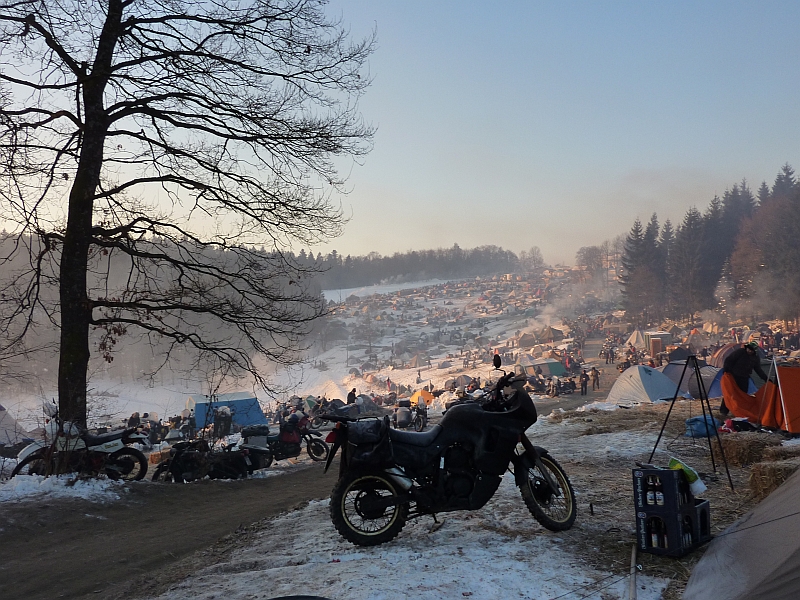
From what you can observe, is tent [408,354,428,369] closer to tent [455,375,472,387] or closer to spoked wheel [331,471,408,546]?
tent [455,375,472,387]

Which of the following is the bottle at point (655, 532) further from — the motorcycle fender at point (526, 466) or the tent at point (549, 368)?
the tent at point (549, 368)

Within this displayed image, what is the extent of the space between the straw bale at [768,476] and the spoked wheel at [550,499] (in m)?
1.87

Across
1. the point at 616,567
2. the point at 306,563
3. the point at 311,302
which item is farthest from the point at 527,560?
the point at 311,302

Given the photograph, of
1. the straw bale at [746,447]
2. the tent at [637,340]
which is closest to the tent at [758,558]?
the straw bale at [746,447]

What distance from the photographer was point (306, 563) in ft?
15.5

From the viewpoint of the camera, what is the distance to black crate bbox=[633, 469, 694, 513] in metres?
4.42

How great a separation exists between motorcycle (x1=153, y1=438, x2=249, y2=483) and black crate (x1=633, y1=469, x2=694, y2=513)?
8.15m

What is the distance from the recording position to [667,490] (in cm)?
445

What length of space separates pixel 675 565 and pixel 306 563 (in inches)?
107

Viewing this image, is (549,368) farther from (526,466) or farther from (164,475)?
(526,466)

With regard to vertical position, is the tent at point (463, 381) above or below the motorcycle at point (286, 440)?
below

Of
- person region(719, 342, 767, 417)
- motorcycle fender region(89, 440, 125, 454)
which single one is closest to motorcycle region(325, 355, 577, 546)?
motorcycle fender region(89, 440, 125, 454)

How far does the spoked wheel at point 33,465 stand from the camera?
9.15 metres

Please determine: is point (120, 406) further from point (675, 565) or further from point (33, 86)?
point (675, 565)
